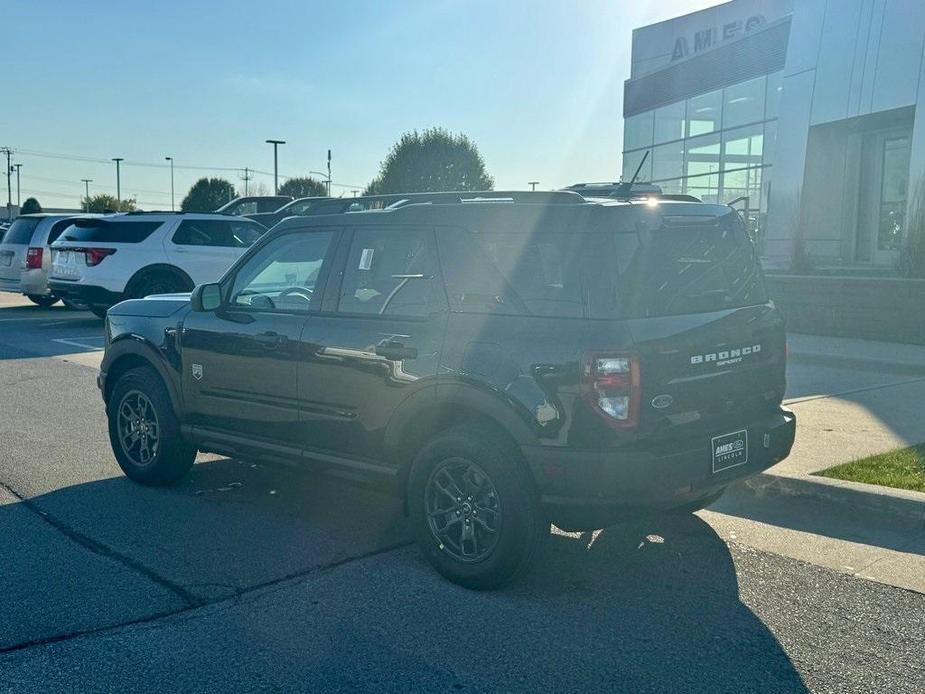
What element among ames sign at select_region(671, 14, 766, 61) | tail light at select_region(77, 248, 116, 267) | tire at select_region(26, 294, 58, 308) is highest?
ames sign at select_region(671, 14, 766, 61)

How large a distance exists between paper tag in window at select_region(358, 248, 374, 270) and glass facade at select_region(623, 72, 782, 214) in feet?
73.0

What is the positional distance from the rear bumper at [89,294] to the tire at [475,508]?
1221 cm

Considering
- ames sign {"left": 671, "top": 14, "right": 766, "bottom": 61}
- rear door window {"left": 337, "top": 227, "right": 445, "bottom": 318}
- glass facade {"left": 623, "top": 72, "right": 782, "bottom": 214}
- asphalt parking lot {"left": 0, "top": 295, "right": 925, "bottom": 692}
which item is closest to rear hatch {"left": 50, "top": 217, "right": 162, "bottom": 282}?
asphalt parking lot {"left": 0, "top": 295, "right": 925, "bottom": 692}

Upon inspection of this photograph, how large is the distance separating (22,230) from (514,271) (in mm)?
Answer: 17678

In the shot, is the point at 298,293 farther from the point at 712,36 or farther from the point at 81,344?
the point at 712,36

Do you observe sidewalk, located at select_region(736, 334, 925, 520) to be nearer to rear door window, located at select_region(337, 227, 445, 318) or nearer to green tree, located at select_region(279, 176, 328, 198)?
rear door window, located at select_region(337, 227, 445, 318)

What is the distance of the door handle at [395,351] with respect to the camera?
4922 millimetres

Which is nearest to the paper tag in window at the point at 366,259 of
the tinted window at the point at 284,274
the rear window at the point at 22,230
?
the tinted window at the point at 284,274

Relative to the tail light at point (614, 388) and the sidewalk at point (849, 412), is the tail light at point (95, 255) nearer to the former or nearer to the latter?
the sidewalk at point (849, 412)

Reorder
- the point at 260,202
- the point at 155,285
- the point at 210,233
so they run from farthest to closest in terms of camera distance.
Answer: the point at 260,202, the point at 210,233, the point at 155,285

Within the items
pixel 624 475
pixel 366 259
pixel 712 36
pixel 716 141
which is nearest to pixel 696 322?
pixel 624 475

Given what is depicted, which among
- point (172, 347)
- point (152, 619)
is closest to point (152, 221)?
point (172, 347)

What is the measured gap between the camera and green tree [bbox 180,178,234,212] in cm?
6097

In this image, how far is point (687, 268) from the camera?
4.73 m
